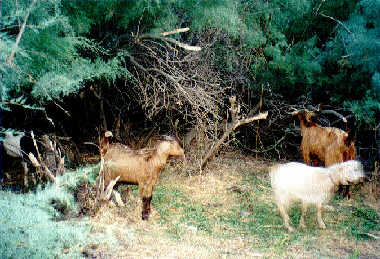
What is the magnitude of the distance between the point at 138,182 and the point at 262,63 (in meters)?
4.23

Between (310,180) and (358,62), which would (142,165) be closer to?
(310,180)

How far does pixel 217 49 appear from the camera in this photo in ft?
25.6

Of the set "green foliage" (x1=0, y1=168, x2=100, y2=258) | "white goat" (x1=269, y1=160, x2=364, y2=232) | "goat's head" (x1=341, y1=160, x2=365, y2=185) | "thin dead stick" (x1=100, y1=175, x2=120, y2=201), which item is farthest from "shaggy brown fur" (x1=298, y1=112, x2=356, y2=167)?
"green foliage" (x1=0, y1=168, x2=100, y2=258)

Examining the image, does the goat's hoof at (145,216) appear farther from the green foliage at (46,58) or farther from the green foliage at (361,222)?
the green foliage at (361,222)

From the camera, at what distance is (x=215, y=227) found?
5.50 m

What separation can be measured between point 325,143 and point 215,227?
2766 mm

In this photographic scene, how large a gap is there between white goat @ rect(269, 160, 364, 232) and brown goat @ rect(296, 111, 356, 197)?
149cm

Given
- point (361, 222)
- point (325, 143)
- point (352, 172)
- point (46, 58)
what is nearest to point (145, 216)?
point (46, 58)

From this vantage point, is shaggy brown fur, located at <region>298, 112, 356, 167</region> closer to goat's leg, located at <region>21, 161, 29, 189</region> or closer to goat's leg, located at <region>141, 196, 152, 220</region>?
goat's leg, located at <region>141, 196, 152, 220</region>

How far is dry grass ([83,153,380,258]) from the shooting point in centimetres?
469

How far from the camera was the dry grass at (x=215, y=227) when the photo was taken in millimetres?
4688

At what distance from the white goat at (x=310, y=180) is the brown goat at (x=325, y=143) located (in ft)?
4.89

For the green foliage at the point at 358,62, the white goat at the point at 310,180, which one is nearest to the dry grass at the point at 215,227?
the white goat at the point at 310,180

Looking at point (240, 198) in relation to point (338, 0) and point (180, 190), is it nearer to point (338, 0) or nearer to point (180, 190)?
point (180, 190)
